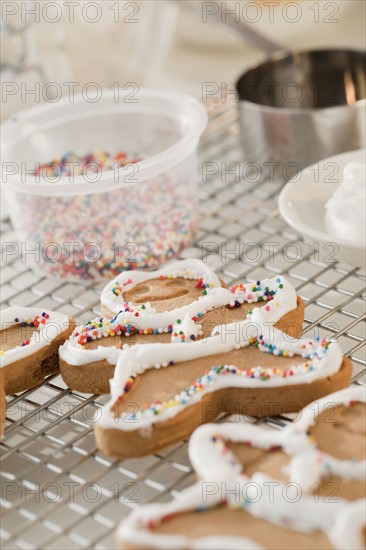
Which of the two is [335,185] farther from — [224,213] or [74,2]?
[74,2]

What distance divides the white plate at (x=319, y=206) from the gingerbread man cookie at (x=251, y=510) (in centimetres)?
28

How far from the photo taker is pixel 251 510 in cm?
70

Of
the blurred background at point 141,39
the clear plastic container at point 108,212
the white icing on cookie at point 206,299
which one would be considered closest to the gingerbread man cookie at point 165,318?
the white icing on cookie at point 206,299

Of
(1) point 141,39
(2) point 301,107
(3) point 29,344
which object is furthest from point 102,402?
(1) point 141,39

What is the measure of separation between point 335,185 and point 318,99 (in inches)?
10.9

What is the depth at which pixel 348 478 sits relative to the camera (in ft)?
2.39

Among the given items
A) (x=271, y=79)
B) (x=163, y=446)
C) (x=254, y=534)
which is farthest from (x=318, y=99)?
(x=254, y=534)

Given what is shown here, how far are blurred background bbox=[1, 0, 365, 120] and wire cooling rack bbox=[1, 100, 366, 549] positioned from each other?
0.28 metres

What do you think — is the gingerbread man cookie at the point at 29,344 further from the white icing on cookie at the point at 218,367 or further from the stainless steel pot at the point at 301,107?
the stainless steel pot at the point at 301,107

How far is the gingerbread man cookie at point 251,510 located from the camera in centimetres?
68

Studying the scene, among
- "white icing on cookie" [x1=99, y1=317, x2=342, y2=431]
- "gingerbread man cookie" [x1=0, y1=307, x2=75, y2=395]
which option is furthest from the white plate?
"gingerbread man cookie" [x1=0, y1=307, x2=75, y2=395]

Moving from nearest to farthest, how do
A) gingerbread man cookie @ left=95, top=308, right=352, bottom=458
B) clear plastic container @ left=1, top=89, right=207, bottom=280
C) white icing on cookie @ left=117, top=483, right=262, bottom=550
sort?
white icing on cookie @ left=117, top=483, right=262, bottom=550, gingerbread man cookie @ left=95, top=308, right=352, bottom=458, clear plastic container @ left=1, top=89, right=207, bottom=280

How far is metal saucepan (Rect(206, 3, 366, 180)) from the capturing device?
1.19 metres

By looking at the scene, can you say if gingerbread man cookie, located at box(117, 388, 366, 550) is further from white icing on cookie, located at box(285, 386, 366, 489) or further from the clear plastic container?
the clear plastic container
